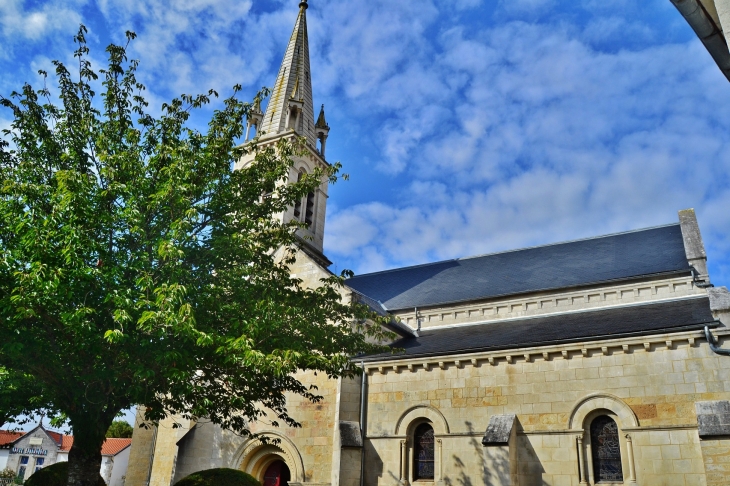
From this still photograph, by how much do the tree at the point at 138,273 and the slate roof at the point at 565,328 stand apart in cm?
399

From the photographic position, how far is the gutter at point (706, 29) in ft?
15.6

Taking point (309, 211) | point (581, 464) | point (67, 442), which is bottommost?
point (581, 464)

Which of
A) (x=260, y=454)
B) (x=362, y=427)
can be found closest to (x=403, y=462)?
(x=362, y=427)

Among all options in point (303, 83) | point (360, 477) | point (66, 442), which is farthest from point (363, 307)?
point (66, 442)

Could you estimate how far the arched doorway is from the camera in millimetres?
17797

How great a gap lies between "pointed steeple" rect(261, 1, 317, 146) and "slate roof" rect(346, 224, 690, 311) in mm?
9313

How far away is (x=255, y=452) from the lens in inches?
703

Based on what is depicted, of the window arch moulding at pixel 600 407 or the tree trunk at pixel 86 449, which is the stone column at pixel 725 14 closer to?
the window arch moulding at pixel 600 407

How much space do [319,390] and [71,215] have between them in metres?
9.73

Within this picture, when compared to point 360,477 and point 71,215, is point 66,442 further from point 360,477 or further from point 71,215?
point 71,215

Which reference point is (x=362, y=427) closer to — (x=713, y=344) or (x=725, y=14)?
(x=713, y=344)

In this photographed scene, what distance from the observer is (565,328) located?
1642 centimetres

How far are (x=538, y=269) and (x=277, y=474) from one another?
12167mm

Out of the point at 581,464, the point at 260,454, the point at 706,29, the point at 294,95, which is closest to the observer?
the point at 706,29
